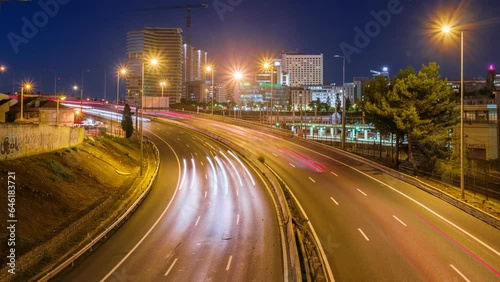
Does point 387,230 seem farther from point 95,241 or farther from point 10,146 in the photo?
point 10,146

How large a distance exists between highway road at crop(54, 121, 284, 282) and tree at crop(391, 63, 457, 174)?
15.2 meters

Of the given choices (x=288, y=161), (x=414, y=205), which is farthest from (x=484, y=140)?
(x=414, y=205)

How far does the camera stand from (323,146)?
5444 centimetres

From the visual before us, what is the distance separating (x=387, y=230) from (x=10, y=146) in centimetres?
2180

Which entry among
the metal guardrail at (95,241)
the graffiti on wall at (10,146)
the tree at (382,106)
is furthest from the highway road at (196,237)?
the tree at (382,106)

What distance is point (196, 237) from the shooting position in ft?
70.3

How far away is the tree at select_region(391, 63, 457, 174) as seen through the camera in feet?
124

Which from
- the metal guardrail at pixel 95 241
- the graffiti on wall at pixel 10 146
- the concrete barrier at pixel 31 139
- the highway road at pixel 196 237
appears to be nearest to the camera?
the metal guardrail at pixel 95 241

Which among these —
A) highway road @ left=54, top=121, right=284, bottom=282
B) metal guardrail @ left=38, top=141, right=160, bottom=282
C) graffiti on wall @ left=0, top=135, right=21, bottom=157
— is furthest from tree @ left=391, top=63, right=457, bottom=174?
graffiti on wall @ left=0, top=135, right=21, bottom=157

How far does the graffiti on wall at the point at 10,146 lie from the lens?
2269 cm

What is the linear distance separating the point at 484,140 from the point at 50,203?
5546 centimetres

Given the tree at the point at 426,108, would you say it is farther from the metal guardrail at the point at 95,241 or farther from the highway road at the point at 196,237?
the metal guardrail at the point at 95,241

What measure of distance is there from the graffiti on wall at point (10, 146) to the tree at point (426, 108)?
103 feet


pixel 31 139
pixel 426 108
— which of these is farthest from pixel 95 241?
pixel 426 108
